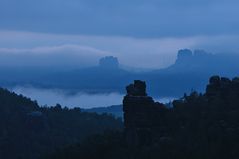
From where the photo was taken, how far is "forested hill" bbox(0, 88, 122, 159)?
74.8 meters

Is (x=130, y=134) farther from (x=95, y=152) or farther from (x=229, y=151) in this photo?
(x=229, y=151)

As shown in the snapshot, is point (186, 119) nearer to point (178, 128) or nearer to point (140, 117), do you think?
point (178, 128)

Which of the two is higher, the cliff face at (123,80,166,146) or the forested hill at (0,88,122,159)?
the forested hill at (0,88,122,159)

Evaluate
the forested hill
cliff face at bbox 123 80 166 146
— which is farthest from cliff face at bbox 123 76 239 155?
the forested hill

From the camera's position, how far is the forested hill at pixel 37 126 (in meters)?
74.8

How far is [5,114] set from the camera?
85062mm

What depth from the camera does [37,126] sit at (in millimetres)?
83625

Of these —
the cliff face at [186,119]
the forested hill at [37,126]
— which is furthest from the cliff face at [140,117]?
the forested hill at [37,126]

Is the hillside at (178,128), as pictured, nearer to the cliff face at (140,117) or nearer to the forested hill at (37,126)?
the cliff face at (140,117)

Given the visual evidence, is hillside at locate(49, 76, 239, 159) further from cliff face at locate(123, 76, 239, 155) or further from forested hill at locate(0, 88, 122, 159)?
forested hill at locate(0, 88, 122, 159)

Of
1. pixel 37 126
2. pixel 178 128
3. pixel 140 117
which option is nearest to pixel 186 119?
pixel 178 128

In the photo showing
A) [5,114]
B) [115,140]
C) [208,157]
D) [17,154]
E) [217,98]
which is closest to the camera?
[208,157]

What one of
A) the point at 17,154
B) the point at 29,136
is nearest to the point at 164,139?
the point at 17,154

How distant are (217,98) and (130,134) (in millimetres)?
5431
